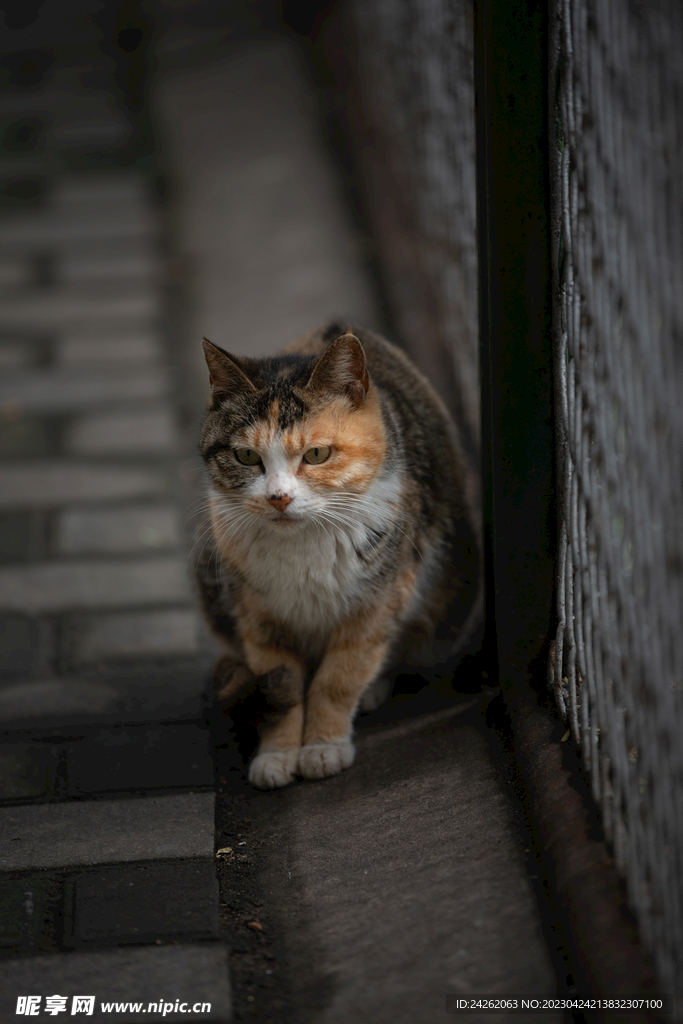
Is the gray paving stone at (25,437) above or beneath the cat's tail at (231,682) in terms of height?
above

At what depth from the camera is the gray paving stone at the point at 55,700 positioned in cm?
242

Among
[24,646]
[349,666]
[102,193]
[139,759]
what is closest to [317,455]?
[349,666]

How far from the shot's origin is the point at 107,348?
16.6 feet

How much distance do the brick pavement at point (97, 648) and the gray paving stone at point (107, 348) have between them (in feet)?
0.05

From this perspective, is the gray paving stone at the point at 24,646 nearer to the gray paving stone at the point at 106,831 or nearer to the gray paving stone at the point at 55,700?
the gray paving stone at the point at 55,700

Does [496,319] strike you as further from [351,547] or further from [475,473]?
[475,473]

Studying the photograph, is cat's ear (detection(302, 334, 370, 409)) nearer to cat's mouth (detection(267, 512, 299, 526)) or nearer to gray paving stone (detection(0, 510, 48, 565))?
cat's mouth (detection(267, 512, 299, 526))

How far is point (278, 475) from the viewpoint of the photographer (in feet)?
6.95

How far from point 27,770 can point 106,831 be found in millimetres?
327

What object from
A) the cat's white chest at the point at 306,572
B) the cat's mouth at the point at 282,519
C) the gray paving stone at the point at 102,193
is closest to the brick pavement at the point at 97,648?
the gray paving stone at the point at 102,193

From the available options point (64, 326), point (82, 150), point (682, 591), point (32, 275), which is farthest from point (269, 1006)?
point (82, 150)

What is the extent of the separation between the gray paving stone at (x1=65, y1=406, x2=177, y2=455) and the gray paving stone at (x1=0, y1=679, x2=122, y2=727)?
5.32ft

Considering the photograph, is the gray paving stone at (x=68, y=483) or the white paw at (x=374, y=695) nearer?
the white paw at (x=374, y=695)

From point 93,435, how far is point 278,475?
230 centimetres
